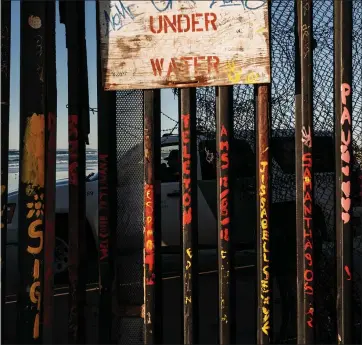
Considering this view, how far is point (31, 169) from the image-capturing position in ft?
9.06

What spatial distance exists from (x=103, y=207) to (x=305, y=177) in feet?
3.73

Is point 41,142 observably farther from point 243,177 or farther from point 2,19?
point 243,177

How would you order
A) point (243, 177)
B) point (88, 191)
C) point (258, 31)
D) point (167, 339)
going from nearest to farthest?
point (258, 31), point (167, 339), point (243, 177), point (88, 191)

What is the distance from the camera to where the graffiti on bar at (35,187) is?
9.01ft

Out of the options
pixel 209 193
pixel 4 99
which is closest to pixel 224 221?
pixel 4 99

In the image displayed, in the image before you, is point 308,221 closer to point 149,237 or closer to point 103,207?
point 149,237

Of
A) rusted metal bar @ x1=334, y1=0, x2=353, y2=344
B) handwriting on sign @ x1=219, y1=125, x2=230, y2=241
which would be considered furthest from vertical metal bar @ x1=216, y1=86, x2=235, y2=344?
rusted metal bar @ x1=334, y1=0, x2=353, y2=344

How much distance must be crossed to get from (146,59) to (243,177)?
1807 millimetres

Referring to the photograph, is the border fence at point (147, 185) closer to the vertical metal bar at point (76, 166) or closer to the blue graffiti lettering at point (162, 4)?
the vertical metal bar at point (76, 166)

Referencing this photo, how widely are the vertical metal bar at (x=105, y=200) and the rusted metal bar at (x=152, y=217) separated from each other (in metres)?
0.21

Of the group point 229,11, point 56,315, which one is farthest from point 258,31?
point 56,315

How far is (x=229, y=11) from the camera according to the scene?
267 cm

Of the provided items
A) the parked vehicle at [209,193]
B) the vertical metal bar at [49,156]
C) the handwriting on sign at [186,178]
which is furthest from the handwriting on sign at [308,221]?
the vertical metal bar at [49,156]

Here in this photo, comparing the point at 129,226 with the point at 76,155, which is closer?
the point at 76,155
